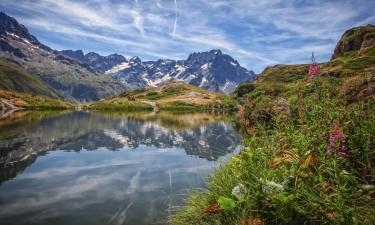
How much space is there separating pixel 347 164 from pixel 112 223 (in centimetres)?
995

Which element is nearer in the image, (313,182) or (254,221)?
(254,221)

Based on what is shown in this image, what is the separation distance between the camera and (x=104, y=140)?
161 ft

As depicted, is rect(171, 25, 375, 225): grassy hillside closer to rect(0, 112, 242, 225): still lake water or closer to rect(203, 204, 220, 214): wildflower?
rect(203, 204, 220, 214): wildflower

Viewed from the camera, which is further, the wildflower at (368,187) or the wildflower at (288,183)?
the wildflower at (288,183)

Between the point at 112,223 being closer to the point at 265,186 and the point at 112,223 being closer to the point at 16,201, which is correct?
the point at 16,201

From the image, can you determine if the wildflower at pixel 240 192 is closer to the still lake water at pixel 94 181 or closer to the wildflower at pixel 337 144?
the wildflower at pixel 337 144

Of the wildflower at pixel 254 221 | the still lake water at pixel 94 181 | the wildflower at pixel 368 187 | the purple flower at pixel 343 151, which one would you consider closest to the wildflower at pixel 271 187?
the wildflower at pixel 254 221

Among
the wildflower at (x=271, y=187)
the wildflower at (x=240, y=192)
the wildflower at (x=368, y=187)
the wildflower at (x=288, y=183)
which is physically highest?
the wildflower at (x=368, y=187)

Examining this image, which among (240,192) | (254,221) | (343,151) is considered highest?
(343,151)

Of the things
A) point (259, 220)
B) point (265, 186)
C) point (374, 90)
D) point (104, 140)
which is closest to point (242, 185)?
point (265, 186)

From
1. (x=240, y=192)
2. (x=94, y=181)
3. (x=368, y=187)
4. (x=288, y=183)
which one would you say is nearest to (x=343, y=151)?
(x=368, y=187)

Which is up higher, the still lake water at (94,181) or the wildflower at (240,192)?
the wildflower at (240,192)

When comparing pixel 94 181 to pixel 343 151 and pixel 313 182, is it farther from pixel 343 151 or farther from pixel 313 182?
pixel 343 151

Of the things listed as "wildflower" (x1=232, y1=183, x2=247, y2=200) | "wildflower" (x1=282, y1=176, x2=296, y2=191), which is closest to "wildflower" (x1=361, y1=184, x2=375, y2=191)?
"wildflower" (x1=282, y1=176, x2=296, y2=191)
